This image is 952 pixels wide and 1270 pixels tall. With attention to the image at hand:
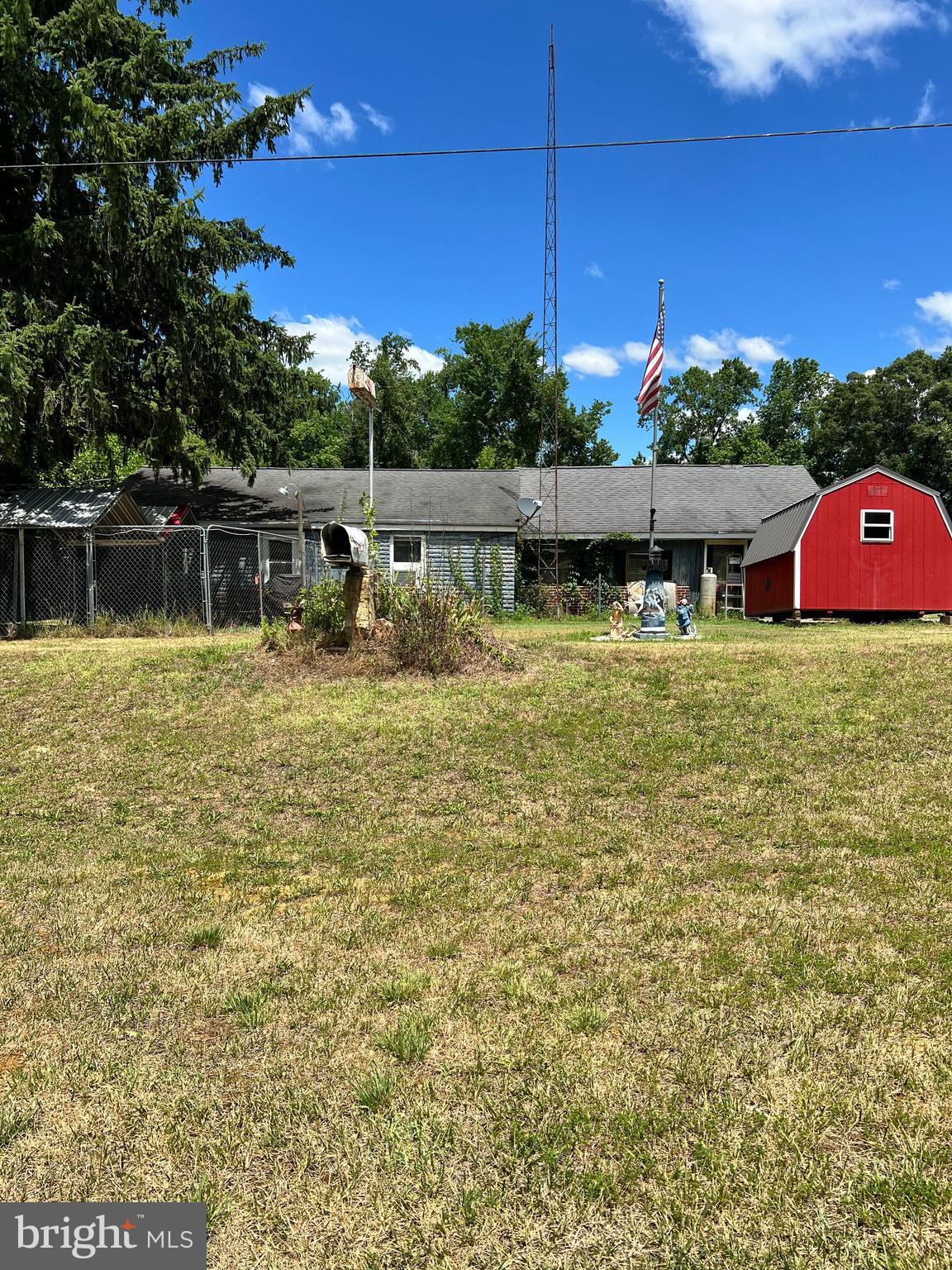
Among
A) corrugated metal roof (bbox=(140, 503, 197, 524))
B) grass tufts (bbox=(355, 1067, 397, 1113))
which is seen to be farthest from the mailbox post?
corrugated metal roof (bbox=(140, 503, 197, 524))

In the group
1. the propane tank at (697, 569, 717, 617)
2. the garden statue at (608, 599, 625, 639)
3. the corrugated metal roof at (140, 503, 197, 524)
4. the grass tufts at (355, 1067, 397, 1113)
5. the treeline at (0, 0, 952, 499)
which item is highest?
the treeline at (0, 0, 952, 499)

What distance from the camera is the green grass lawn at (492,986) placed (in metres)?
2.10

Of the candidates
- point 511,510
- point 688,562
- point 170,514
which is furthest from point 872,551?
point 170,514

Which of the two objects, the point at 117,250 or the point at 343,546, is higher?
the point at 117,250

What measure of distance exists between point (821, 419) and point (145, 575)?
3575 cm

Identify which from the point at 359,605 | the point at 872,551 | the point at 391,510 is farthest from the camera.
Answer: the point at 391,510

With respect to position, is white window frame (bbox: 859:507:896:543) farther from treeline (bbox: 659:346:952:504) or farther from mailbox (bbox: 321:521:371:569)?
treeline (bbox: 659:346:952:504)

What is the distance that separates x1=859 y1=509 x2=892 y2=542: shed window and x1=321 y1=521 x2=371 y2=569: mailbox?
13803 millimetres

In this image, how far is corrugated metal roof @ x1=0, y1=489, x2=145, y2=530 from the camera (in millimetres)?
15398

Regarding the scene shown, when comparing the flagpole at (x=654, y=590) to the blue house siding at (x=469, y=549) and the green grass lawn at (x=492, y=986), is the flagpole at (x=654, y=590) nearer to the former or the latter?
the green grass lawn at (x=492, y=986)

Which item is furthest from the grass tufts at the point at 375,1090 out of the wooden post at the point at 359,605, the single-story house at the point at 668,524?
the single-story house at the point at 668,524

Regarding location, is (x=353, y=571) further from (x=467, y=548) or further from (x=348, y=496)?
(x=348, y=496)

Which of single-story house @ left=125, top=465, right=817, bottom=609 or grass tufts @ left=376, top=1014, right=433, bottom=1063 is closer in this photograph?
grass tufts @ left=376, top=1014, right=433, bottom=1063

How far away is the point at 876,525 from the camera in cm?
1819
